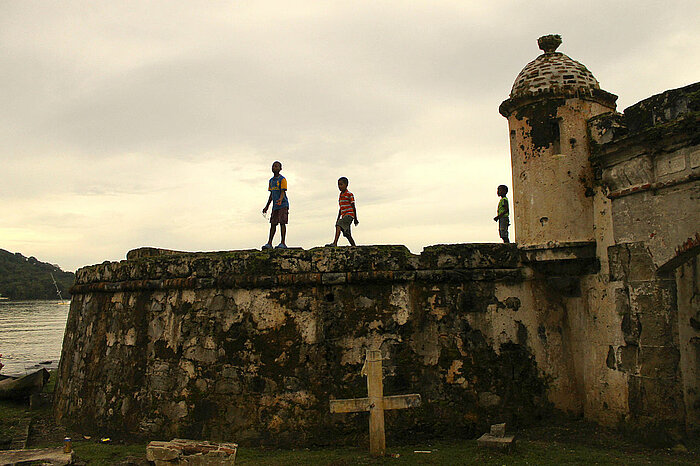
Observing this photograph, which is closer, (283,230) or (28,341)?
(283,230)

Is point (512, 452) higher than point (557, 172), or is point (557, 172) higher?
point (557, 172)

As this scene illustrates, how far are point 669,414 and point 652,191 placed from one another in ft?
7.59

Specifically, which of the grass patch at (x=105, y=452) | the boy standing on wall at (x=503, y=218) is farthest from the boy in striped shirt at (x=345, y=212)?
the grass patch at (x=105, y=452)

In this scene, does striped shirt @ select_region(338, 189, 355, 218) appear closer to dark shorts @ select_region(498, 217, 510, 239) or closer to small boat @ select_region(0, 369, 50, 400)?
dark shorts @ select_region(498, 217, 510, 239)

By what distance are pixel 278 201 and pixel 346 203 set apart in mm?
1051

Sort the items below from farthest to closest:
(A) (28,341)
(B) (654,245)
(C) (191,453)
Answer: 1. (A) (28,341)
2. (B) (654,245)
3. (C) (191,453)

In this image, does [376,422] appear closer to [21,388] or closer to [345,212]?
[345,212]

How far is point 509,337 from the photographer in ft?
22.4

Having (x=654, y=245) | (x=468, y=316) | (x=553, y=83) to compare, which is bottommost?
(x=468, y=316)

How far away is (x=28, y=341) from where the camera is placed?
3212cm

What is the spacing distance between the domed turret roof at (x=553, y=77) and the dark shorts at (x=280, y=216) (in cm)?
368

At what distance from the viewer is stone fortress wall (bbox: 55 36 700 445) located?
20.9 feet

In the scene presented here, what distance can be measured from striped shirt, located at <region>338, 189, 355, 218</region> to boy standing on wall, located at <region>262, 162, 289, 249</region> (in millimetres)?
843

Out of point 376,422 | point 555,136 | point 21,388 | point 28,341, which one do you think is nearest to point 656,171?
point 555,136
